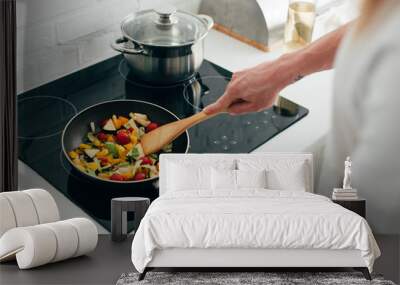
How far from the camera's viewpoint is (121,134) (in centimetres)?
577

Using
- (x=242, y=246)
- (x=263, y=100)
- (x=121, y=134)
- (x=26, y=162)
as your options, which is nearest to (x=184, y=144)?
(x=121, y=134)

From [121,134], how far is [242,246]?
2.14m

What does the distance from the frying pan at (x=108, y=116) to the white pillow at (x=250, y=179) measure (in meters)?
0.77

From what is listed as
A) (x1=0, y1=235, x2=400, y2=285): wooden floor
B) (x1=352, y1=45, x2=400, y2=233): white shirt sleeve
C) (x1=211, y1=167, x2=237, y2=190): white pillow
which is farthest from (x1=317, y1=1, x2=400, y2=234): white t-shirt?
(x1=211, y1=167, x2=237, y2=190): white pillow

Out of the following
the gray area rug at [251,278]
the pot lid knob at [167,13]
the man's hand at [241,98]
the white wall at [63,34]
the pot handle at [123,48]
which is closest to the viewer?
the gray area rug at [251,278]

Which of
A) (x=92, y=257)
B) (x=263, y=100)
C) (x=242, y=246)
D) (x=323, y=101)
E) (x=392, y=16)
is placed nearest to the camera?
(x=392, y=16)

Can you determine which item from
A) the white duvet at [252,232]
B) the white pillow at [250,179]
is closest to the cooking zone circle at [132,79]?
the white pillow at [250,179]

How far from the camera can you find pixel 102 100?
5.87 meters

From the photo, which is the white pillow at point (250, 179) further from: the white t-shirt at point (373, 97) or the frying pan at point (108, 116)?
the white t-shirt at point (373, 97)

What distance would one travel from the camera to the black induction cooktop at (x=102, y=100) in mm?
5695

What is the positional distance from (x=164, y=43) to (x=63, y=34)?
1.04m

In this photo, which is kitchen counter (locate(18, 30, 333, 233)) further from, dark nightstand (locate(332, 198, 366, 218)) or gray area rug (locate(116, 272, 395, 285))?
gray area rug (locate(116, 272, 395, 285))

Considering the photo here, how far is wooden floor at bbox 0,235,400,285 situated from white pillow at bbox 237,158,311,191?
2.71 ft

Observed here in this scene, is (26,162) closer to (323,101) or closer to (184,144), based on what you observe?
(184,144)
